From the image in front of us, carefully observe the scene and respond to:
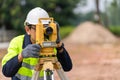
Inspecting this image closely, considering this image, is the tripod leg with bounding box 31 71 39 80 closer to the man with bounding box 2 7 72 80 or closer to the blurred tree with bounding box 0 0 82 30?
the man with bounding box 2 7 72 80

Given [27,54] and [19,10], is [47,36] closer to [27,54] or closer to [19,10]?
[27,54]

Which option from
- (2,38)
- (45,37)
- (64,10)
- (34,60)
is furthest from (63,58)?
(64,10)

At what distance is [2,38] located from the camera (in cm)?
4653

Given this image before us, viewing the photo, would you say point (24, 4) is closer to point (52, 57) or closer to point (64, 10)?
point (64, 10)

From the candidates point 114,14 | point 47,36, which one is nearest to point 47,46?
point 47,36

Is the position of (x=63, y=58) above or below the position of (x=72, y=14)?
above

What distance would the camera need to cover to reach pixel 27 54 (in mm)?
4074

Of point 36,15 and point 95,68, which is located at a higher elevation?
point 36,15

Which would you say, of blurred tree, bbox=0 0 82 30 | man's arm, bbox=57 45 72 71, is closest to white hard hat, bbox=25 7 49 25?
man's arm, bbox=57 45 72 71

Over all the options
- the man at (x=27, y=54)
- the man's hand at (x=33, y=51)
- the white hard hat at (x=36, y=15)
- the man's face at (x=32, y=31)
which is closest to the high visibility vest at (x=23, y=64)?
the man at (x=27, y=54)

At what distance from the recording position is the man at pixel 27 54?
410cm

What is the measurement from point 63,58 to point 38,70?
0.51m

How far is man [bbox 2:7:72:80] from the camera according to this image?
4102mm

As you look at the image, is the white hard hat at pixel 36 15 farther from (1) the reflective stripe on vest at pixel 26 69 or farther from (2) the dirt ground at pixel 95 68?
(2) the dirt ground at pixel 95 68
